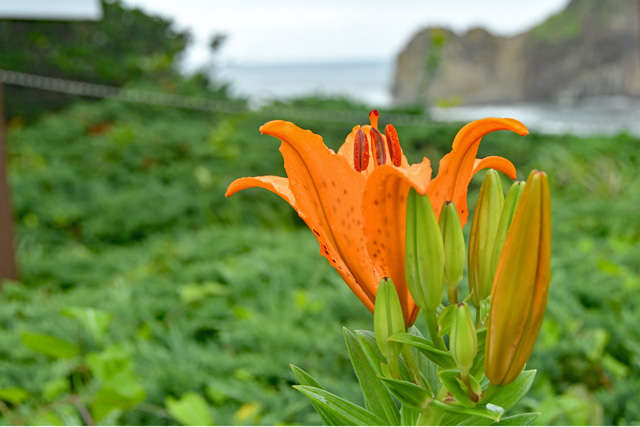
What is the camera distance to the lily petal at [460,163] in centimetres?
33

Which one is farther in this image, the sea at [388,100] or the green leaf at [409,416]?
the sea at [388,100]

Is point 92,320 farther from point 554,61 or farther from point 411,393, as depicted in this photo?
point 554,61

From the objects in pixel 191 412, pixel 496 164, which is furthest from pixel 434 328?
pixel 191 412

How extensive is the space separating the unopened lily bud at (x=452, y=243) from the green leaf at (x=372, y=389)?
91mm

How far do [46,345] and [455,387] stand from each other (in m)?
1.04

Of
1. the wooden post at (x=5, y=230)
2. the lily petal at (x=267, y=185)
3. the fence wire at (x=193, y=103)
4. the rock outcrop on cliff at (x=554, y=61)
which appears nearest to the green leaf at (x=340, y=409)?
the lily petal at (x=267, y=185)

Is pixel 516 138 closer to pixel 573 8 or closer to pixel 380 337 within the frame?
pixel 380 337

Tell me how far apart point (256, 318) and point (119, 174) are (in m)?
3.23

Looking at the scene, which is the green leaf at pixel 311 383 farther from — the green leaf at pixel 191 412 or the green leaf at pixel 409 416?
the green leaf at pixel 191 412

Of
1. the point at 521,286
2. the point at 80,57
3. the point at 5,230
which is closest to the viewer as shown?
the point at 521,286

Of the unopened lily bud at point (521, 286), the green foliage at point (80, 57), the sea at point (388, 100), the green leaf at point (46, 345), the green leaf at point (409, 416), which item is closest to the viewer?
the unopened lily bud at point (521, 286)

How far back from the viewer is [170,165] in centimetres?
463

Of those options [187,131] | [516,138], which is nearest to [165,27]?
[187,131]

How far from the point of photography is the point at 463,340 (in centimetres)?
32
